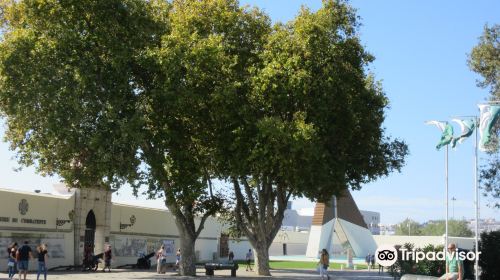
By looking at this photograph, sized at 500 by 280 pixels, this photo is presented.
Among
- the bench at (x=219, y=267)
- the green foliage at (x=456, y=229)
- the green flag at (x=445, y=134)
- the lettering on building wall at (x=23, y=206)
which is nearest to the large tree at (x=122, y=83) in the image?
the lettering on building wall at (x=23, y=206)

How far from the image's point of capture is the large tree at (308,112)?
29797 mm

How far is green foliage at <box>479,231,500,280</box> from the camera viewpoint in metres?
28.3

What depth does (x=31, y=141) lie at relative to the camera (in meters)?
29.3

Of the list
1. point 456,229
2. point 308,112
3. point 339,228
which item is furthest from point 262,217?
point 456,229

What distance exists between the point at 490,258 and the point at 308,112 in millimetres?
10357

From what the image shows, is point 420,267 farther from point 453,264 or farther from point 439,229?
point 439,229

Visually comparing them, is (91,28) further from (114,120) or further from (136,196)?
(136,196)

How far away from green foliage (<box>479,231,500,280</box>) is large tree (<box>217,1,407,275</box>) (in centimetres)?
752

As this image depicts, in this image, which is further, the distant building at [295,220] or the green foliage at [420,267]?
the distant building at [295,220]

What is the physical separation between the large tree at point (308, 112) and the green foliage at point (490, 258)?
24.7 ft

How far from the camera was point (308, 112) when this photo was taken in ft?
102

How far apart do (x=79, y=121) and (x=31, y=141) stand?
9.08 feet

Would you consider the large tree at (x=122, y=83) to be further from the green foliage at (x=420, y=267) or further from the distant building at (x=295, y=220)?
the distant building at (x=295, y=220)

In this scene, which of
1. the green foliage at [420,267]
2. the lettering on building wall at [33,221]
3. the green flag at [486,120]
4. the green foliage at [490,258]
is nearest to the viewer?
the green flag at [486,120]
